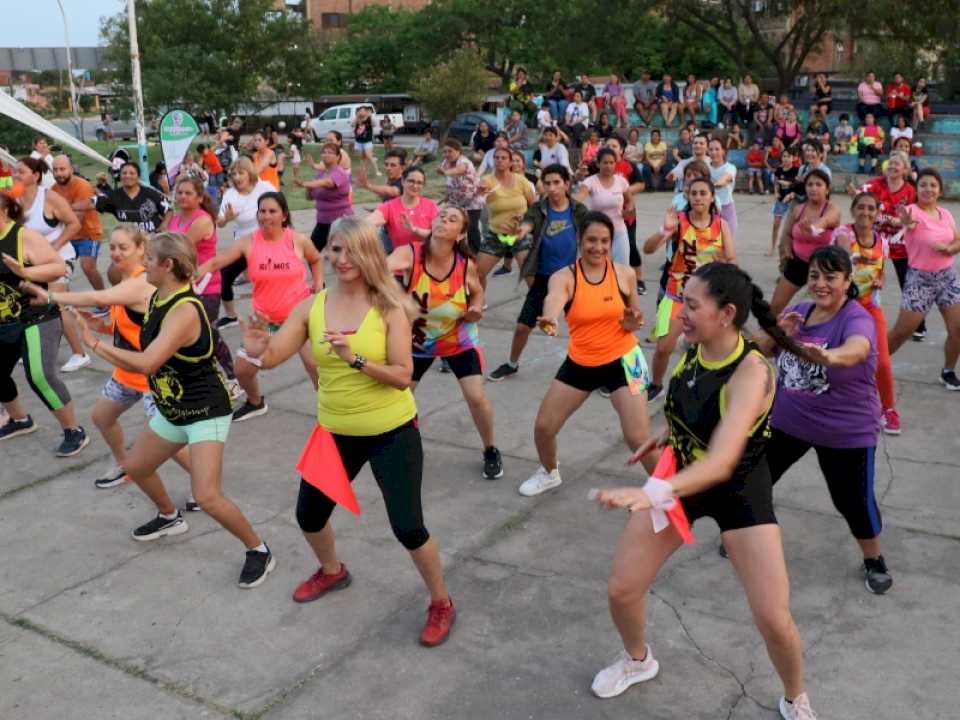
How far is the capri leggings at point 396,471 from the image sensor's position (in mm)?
4129

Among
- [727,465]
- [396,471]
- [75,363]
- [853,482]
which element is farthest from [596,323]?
[75,363]

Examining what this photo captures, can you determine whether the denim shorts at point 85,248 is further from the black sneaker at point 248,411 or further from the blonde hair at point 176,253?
Answer: the blonde hair at point 176,253

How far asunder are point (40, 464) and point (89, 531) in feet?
4.32

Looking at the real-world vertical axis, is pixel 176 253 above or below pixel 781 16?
below

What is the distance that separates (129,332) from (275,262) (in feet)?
5.11

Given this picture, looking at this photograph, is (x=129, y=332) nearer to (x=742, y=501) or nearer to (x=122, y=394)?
(x=122, y=394)

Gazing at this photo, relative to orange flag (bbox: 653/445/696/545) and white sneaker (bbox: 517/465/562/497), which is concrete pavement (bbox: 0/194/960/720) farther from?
orange flag (bbox: 653/445/696/545)

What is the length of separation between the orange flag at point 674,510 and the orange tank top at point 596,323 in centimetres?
167

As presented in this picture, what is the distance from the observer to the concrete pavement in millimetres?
3965

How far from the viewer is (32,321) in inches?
257

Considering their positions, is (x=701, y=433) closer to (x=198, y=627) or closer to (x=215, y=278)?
(x=198, y=627)

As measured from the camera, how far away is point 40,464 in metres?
6.66

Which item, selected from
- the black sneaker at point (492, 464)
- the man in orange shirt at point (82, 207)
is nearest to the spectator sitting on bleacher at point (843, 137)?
the man in orange shirt at point (82, 207)

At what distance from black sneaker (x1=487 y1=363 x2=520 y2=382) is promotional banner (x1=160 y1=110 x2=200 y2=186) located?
9.36 metres
